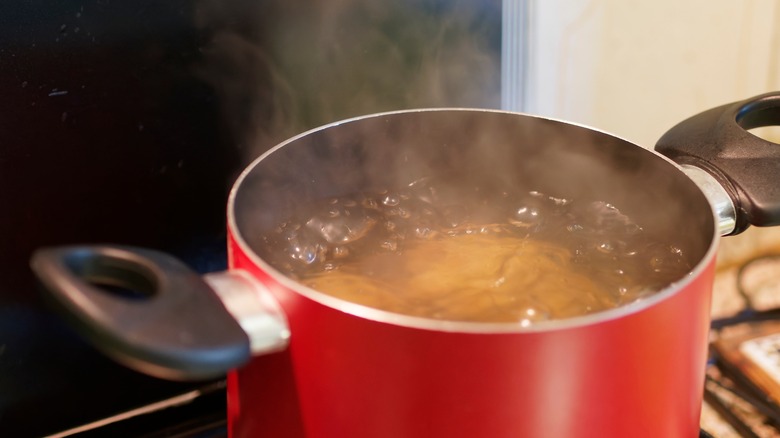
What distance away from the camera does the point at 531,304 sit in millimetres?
437

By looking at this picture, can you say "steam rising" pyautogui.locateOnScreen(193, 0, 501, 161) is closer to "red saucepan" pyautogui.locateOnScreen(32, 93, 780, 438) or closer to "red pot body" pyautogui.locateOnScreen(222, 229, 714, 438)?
"red saucepan" pyautogui.locateOnScreen(32, 93, 780, 438)

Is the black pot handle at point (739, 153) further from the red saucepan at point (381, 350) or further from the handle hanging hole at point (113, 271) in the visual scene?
the handle hanging hole at point (113, 271)

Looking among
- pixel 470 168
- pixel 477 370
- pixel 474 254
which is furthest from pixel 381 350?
pixel 470 168

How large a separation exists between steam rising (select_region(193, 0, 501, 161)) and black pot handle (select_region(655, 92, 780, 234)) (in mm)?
197

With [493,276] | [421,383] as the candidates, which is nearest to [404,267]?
[493,276]

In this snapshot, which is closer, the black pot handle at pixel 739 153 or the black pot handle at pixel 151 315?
the black pot handle at pixel 151 315

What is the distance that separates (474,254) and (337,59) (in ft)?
0.71

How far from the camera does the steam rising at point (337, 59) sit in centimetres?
58

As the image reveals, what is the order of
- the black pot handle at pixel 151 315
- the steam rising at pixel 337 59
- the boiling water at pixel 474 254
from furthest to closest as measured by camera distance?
the steam rising at pixel 337 59 → the boiling water at pixel 474 254 → the black pot handle at pixel 151 315

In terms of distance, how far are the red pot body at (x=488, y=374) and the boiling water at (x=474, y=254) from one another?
73 millimetres

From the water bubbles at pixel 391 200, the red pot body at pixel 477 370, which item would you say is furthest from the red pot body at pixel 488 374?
the water bubbles at pixel 391 200

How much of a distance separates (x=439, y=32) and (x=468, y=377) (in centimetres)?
40

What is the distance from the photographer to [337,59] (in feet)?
2.06

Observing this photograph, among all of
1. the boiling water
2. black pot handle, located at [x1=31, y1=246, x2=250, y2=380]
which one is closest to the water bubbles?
the boiling water
